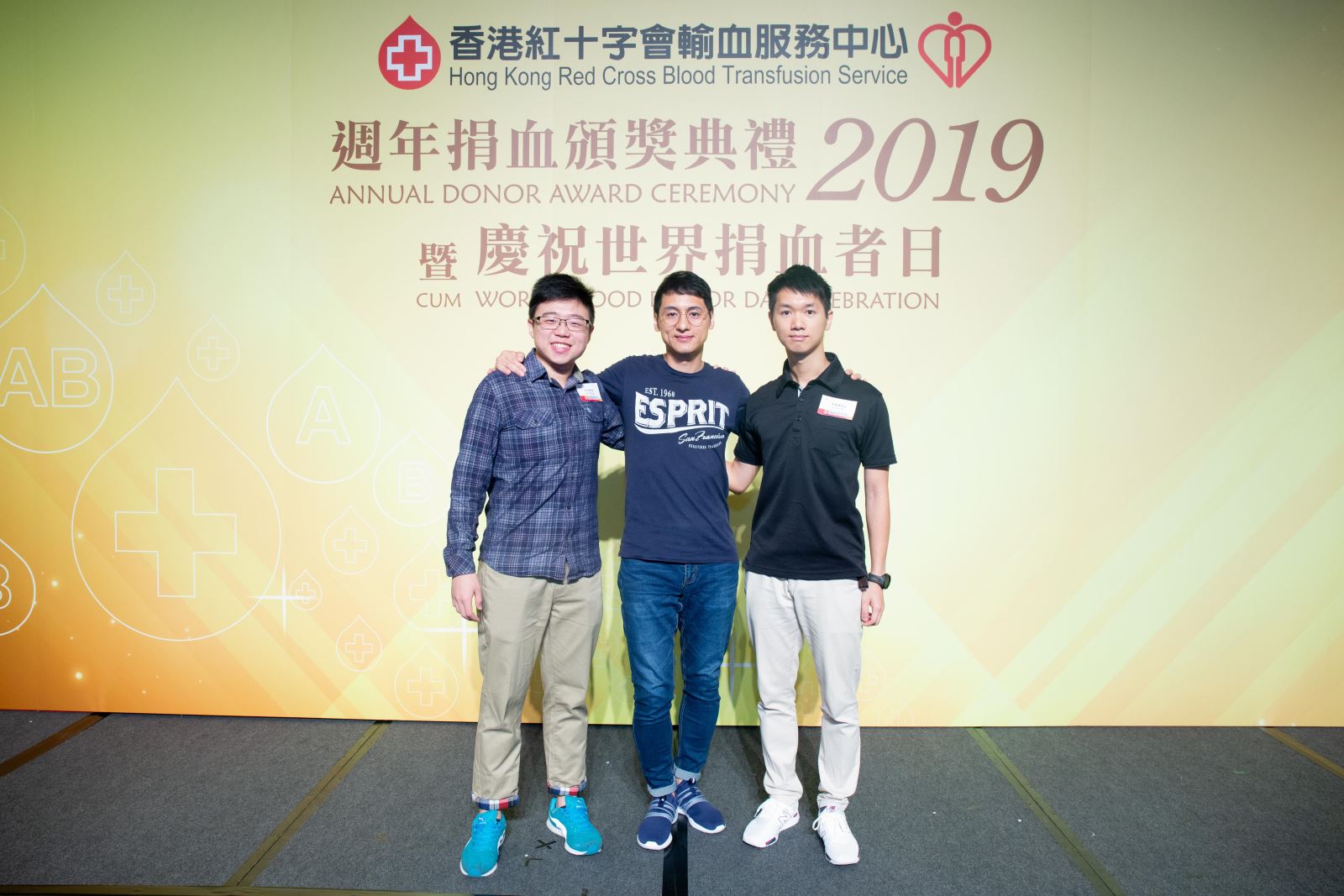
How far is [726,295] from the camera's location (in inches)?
101

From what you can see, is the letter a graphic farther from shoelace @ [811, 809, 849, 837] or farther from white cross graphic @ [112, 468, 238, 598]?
shoelace @ [811, 809, 849, 837]

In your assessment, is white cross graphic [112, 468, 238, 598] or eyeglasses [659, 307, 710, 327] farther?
white cross graphic [112, 468, 238, 598]

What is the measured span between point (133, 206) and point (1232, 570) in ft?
13.9

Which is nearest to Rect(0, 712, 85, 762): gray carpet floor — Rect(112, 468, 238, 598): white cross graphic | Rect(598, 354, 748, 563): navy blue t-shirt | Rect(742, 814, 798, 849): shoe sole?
Rect(112, 468, 238, 598): white cross graphic

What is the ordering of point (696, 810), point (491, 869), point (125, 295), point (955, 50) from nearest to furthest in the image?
point (491, 869) → point (696, 810) → point (955, 50) → point (125, 295)

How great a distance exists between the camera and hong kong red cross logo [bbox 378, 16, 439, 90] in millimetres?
2559

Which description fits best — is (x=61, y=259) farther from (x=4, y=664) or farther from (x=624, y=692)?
(x=624, y=692)

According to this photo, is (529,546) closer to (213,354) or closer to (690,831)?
(690,831)

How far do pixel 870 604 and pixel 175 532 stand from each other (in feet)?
8.22

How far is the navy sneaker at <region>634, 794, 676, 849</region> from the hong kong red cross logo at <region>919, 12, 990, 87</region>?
8.37ft

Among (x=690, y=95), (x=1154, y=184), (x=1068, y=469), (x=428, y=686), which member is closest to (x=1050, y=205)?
(x=1154, y=184)

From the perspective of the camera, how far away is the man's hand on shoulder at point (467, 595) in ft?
6.00

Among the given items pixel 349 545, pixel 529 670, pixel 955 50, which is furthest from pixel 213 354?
pixel 955 50

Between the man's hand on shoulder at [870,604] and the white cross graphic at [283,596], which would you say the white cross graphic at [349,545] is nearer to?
the white cross graphic at [283,596]
